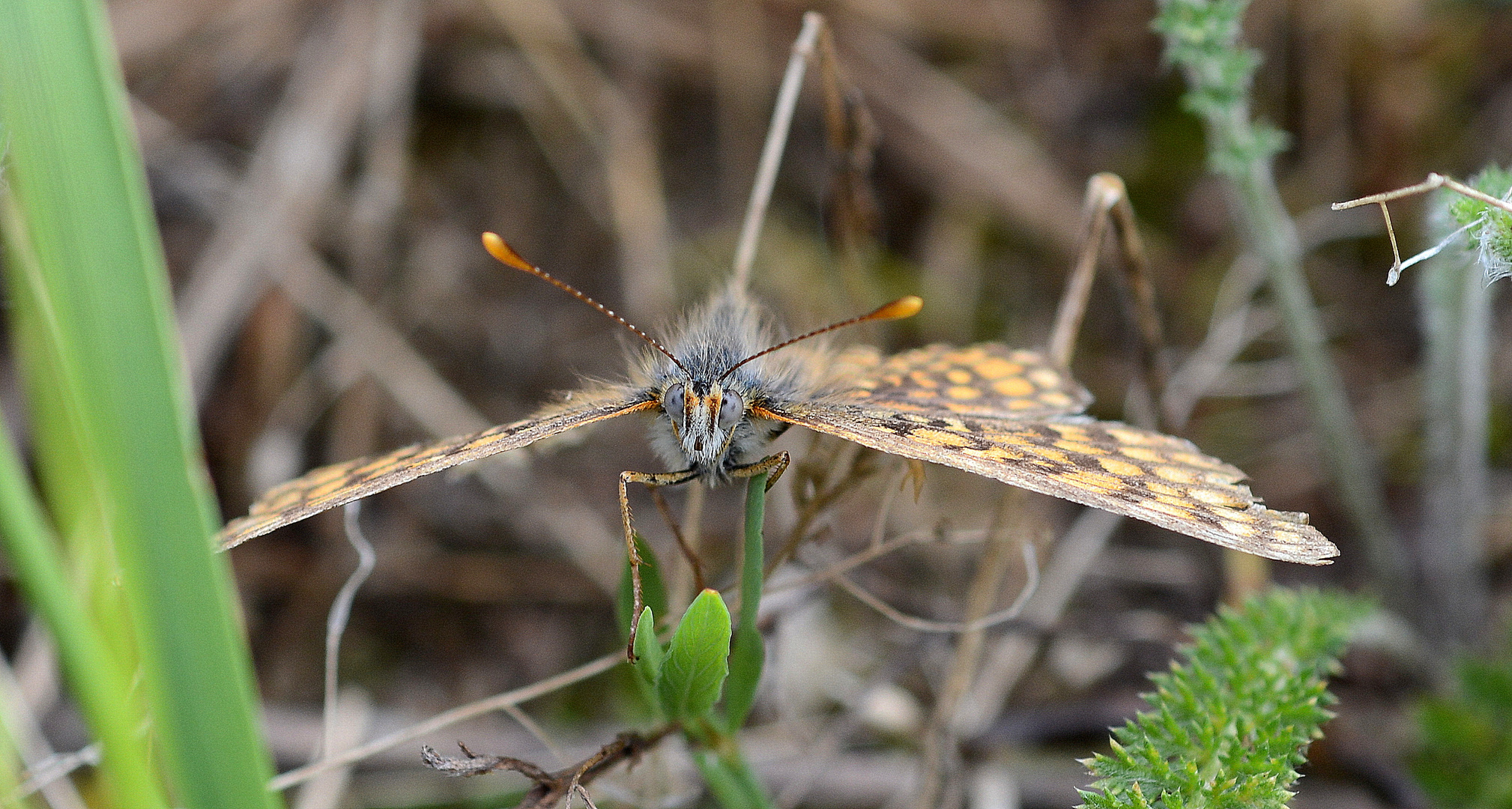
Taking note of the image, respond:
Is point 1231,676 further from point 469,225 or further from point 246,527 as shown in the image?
point 469,225

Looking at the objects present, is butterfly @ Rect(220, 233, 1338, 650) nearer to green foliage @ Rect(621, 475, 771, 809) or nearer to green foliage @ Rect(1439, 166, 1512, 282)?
green foliage @ Rect(621, 475, 771, 809)

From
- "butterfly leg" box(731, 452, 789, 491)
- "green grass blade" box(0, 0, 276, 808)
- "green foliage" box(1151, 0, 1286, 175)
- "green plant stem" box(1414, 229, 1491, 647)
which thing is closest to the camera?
→ "green grass blade" box(0, 0, 276, 808)

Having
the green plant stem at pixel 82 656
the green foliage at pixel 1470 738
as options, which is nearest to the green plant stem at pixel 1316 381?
the green foliage at pixel 1470 738

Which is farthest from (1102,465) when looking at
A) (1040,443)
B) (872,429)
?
(872,429)

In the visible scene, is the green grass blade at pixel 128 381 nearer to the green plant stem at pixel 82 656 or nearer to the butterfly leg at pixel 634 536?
the green plant stem at pixel 82 656

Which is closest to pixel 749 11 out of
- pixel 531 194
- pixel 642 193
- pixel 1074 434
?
pixel 642 193

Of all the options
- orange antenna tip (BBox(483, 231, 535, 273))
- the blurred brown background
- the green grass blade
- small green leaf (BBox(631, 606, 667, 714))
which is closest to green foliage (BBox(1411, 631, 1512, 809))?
the blurred brown background

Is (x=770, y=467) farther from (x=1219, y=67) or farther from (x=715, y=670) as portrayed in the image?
(x=1219, y=67)

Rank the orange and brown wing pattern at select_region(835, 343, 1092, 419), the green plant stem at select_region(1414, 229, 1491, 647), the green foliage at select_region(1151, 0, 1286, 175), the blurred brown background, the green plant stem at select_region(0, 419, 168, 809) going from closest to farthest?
the green plant stem at select_region(0, 419, 168, 809)
the green foliage at select_region(1151, 0, 1286, 175)
the green plant stem at select_region(1414, 229, 1491, 647)
the orange and brown wing pattern at select_region(835, 343, 1092, 419)
the blurred brown background
